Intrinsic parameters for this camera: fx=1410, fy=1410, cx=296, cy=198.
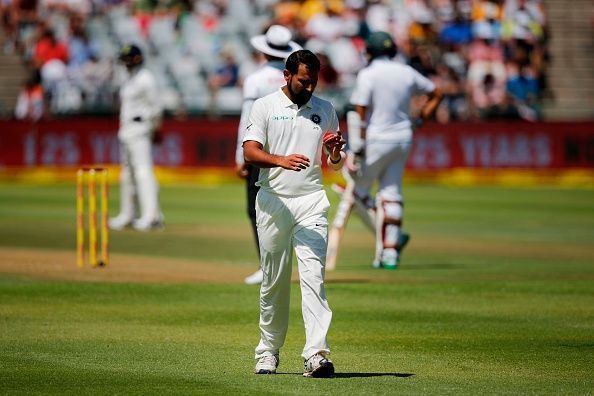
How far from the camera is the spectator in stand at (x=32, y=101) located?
33.1 meters

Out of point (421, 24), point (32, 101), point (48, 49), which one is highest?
point (421, 24)

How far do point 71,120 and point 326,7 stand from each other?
22.2 ft

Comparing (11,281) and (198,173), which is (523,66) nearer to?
(198,173)

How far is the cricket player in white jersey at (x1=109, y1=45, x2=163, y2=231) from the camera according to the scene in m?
20.2

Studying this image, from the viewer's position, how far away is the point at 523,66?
1314 inches

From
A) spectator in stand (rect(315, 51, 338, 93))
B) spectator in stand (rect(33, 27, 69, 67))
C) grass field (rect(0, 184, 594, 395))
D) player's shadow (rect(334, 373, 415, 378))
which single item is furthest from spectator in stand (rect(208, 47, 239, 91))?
player's shadow (rect(334, 373, 415, 378))

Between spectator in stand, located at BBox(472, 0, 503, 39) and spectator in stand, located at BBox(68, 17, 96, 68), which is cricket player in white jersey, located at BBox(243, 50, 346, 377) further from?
spectator in stand, located at BBox(68, 17, 96, 68)

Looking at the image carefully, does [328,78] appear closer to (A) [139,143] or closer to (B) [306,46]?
(B) [306,46]

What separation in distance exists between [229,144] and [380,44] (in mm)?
16464

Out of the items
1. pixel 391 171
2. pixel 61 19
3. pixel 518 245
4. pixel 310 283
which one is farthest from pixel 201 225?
pixel 61 19

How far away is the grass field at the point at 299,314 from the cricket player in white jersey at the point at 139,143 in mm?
614

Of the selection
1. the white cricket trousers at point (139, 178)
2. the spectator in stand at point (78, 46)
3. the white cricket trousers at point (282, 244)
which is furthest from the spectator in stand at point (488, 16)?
the white cricket trousers at point (282, 244)

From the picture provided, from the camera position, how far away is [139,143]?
20.4m

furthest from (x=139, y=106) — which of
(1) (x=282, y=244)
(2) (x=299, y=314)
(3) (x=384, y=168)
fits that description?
(1) (x=282, y=244)
